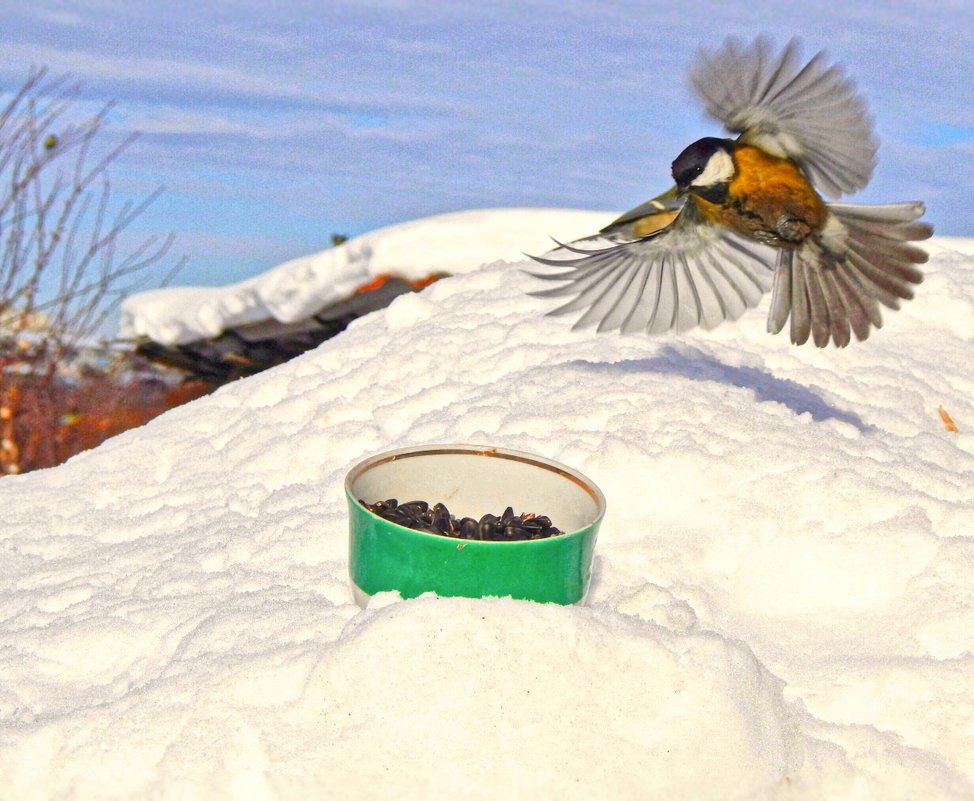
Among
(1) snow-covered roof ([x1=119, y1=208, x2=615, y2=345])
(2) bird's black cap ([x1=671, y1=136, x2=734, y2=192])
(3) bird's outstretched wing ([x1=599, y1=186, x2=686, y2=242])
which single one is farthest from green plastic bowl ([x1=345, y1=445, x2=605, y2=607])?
(1) snow-covered roof ([x1=119, y1=208, x2=615, y2=345])

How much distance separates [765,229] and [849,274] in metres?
0.40

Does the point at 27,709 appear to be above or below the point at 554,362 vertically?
below

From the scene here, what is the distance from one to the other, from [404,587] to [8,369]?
6.16 meters

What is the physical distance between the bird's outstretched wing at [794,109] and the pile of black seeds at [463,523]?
1.40 meters

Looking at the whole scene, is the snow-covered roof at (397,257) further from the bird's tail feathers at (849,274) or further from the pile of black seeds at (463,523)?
the pile of black seeds at (463,523)

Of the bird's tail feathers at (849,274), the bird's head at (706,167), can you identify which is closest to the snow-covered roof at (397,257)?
the bird's tail feathers at (849,274)

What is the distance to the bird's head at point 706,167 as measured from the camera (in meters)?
2.90

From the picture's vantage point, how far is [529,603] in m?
1.90

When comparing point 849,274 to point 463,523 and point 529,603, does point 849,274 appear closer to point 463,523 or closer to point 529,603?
point 463,523

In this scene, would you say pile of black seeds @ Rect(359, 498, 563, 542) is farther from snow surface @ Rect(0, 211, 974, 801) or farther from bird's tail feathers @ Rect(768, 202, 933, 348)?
bird's tail feathers @ Rect(768, 202, 933, 348)

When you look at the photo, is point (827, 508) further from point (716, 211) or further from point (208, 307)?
point (208, 307)

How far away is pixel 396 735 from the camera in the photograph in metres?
1.72

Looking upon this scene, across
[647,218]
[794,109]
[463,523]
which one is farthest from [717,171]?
[463,523]

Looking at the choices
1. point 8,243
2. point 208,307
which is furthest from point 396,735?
point 8,243
